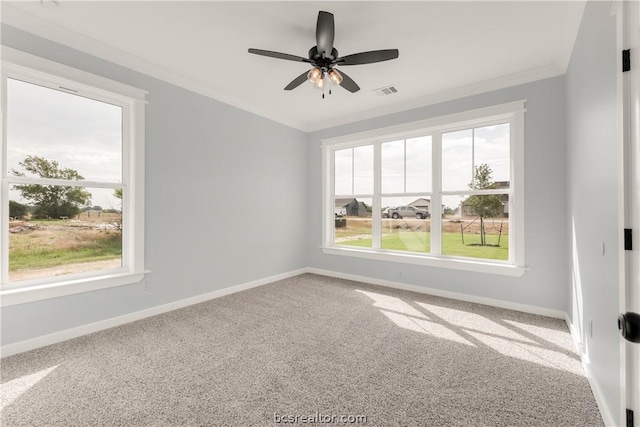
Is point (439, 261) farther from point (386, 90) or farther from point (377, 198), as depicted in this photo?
point (386, 90)

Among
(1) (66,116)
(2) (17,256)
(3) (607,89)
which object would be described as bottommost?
(2) (17,256)

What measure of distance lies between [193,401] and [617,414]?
236cm

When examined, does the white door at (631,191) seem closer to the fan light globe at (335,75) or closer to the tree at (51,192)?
the fan light globe at (335,75)

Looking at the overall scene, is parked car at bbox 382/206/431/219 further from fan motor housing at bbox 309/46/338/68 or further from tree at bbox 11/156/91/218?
tree at bbox 11/156/91/218

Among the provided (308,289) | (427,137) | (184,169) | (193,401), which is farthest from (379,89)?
(193,401)

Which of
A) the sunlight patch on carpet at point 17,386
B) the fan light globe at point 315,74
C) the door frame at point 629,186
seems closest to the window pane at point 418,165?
the fan light globe at point 315,74

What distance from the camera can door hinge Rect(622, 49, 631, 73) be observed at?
1162 millimetres

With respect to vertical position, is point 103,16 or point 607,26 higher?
point 103,16

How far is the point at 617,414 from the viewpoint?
1.33 meters

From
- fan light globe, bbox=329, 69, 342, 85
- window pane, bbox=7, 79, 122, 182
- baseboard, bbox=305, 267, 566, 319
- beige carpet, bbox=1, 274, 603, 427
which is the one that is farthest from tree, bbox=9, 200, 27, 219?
baseboard, bbox=305, 267, 566, 319

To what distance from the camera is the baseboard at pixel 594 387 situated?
1457 mm

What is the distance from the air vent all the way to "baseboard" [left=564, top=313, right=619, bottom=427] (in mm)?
3321

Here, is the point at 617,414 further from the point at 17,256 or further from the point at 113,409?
the point at 17,256

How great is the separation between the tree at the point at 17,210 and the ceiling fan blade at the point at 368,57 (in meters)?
3.11
